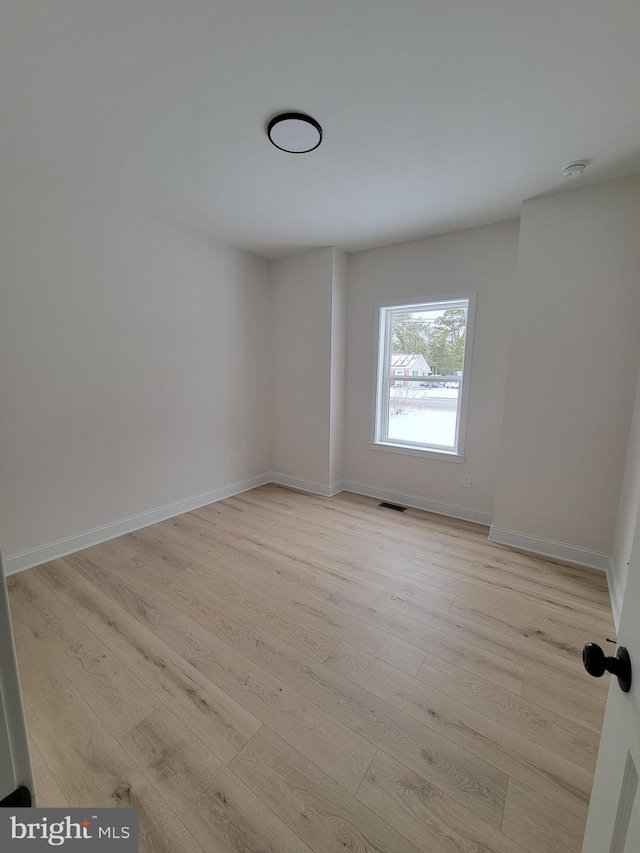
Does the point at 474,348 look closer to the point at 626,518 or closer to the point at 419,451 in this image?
the point at 419,451

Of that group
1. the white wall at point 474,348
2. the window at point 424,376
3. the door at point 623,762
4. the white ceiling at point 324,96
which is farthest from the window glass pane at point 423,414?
the door at point 623,762

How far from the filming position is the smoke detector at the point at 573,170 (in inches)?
83.4

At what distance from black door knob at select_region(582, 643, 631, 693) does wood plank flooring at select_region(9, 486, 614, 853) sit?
889 millimetres

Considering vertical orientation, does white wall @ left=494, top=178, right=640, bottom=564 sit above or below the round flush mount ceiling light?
below

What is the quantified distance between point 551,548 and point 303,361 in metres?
2.91

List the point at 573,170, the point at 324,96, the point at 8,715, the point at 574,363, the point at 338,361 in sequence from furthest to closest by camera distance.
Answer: the point at 338,361
the point at 574,363
the point at 573,170
the point at 324,96
the point at 8,715

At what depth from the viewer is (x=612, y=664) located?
0.67 meters

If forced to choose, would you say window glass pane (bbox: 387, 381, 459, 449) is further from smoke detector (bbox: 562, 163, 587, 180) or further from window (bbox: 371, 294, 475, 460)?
smoke detector (bbox: 562, 163, 587, 180)

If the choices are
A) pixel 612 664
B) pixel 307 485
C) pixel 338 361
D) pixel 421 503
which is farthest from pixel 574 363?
pixel 307 485

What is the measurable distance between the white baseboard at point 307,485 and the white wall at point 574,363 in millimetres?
1839

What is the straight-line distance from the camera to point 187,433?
3438 mm

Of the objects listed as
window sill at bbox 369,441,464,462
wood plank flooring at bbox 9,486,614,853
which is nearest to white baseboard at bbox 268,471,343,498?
window sill at bbox 369,441,464,462

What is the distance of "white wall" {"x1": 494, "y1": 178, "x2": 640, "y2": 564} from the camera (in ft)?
7.63

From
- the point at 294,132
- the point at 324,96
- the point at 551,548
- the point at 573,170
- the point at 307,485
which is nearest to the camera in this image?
the point at 324,96
